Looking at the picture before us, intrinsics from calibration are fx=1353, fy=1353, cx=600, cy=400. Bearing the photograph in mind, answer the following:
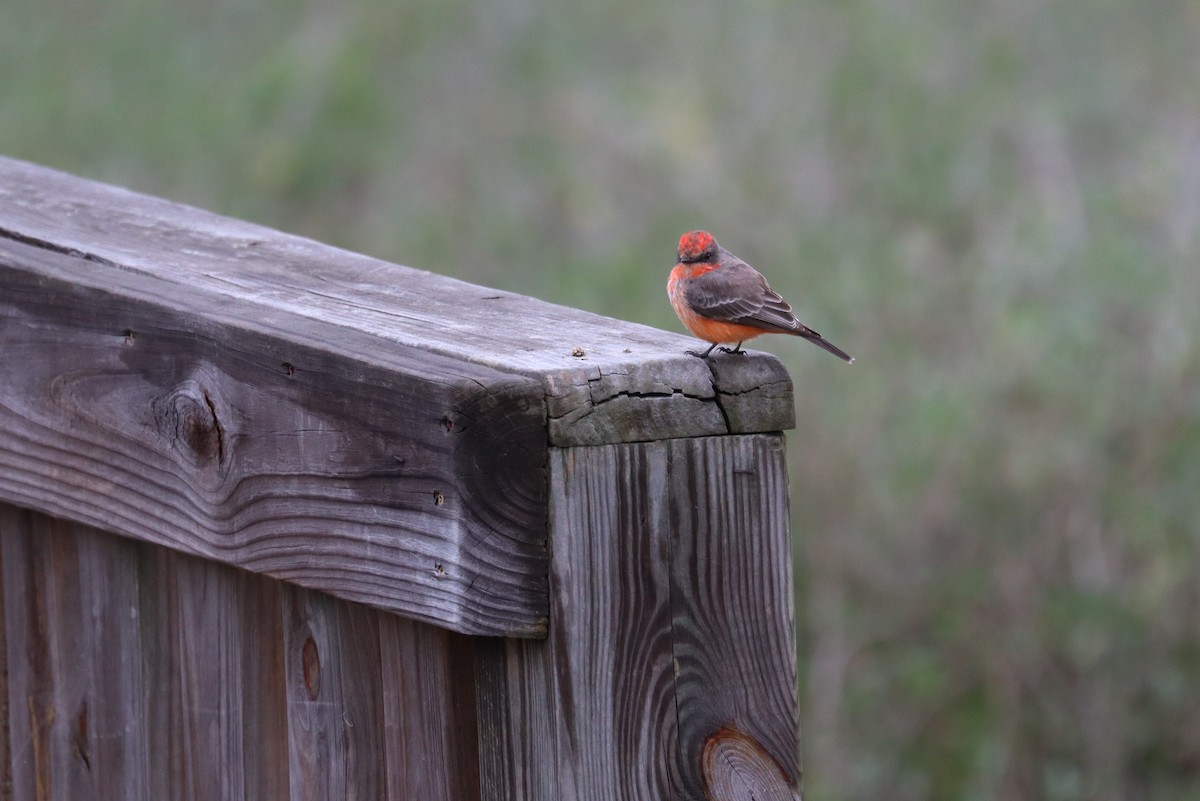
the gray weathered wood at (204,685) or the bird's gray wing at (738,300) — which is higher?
the bird's gray wing at (738,300)

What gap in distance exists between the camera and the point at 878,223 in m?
6.93

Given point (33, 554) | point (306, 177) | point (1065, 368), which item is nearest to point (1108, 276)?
point (1065, 368)

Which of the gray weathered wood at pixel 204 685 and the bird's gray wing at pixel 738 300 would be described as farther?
the bird's gray wing at pixel 738 300

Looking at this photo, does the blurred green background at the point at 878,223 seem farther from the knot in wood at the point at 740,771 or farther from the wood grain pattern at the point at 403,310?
the knot in wood at the point at 740,771

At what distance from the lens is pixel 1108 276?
19.2 feet

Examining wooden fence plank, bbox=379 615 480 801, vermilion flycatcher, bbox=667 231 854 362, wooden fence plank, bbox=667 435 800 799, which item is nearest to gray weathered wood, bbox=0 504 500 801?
wooden fence plank, bbox=379 615 480 801

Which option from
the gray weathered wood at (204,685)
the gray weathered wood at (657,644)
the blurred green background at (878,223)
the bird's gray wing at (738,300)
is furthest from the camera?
the blurred green background at (878,223)

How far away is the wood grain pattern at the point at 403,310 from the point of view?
57.8 inches

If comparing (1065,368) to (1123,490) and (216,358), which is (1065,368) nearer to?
(1123,490)

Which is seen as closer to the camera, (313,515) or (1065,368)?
(313,515)

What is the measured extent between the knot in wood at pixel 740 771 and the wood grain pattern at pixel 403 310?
35 centimetres

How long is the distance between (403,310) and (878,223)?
5428 mm

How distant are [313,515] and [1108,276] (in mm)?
4966

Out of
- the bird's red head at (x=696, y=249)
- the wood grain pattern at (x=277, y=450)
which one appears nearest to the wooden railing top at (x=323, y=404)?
the wood grain pattern at (x=277, y=450)
